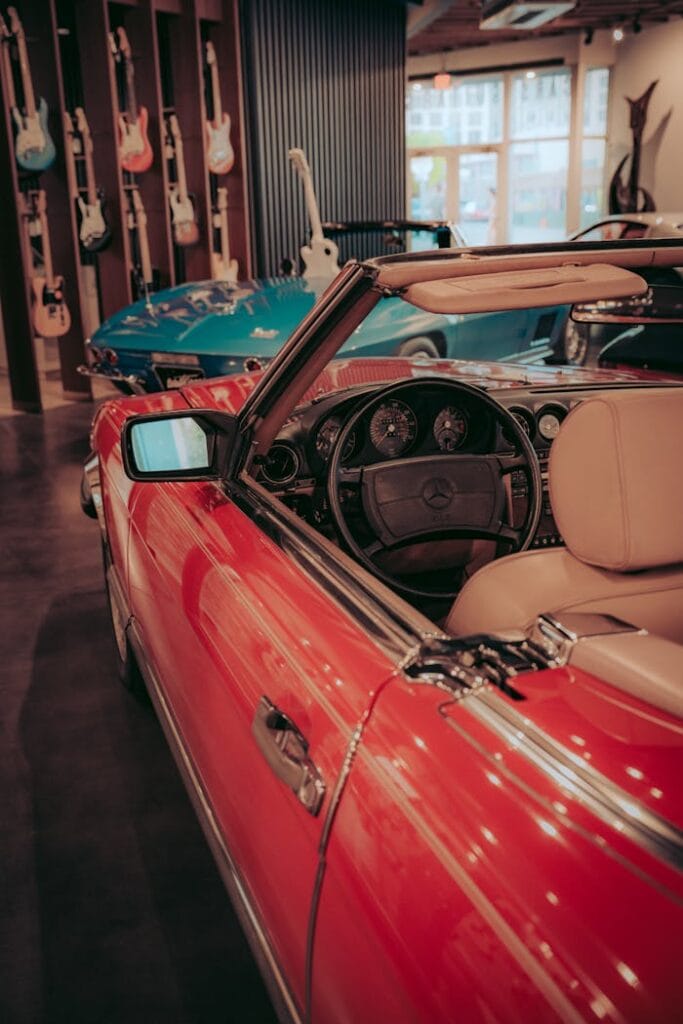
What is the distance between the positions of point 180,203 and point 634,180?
29.3 feet

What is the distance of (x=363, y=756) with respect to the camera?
1.02 metres

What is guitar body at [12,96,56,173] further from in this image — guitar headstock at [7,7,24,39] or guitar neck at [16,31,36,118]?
guitar headstock at [7,7,24,39]

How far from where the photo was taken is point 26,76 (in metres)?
7.61

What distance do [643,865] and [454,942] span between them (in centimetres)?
18

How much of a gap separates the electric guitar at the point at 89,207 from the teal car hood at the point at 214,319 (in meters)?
2.59

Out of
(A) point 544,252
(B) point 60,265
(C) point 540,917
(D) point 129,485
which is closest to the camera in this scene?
(C) point 540,917

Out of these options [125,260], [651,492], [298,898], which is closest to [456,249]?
[651,492]

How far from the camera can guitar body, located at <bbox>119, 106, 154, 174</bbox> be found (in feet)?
27.6

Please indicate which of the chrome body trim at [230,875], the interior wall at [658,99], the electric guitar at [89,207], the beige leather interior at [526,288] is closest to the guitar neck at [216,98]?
the electric guitar at [89,207]

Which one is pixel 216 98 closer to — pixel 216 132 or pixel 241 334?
pixel 216 132

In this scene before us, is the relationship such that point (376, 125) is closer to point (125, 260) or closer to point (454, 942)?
point (125, 260)

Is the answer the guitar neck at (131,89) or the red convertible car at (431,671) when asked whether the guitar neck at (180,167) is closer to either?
the guitar neck at (131,89)

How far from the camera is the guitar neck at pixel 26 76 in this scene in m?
7.61

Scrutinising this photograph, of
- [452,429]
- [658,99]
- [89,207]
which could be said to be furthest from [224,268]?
[658,99]
